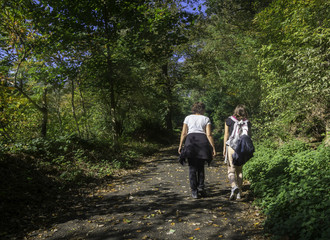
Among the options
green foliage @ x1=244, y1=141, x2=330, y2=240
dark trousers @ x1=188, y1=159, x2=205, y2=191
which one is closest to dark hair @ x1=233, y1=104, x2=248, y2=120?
dark trousers @ x1=188, y1=159, x2=205, y2=191

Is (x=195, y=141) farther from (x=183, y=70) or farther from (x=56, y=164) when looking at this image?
(x=183, y=70)

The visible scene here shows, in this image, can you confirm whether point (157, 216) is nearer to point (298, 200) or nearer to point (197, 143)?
point (197, 143)

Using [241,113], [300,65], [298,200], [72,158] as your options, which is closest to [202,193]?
[241,113]

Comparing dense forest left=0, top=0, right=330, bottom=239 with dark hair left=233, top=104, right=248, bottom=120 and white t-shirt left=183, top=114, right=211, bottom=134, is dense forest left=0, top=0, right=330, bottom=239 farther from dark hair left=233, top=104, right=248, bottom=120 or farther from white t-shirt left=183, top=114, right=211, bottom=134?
white t-shirt left=183, top=114, right=211, bottom=134

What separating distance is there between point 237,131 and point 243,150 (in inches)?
16.9

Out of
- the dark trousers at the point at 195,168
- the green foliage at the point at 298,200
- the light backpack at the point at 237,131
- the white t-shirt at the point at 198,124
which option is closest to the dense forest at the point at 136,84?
the green foliage at the point at 298,200

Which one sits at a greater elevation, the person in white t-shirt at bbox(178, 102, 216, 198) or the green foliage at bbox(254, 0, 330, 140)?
Answer: the green foliage at bbox(254, 0, 330, 140)

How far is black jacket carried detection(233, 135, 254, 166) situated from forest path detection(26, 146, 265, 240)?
936mm

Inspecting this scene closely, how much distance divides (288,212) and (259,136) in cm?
857

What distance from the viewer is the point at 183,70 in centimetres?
2017

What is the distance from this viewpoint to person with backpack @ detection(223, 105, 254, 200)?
447 cm

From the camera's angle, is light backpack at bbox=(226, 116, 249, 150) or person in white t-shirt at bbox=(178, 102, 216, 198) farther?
person in white t-shirt at bbox=(178, 102, 216, 198)

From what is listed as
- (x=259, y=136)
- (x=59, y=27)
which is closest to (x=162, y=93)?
(x=259, y=136)

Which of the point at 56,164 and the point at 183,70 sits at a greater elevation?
the point at 183,70
